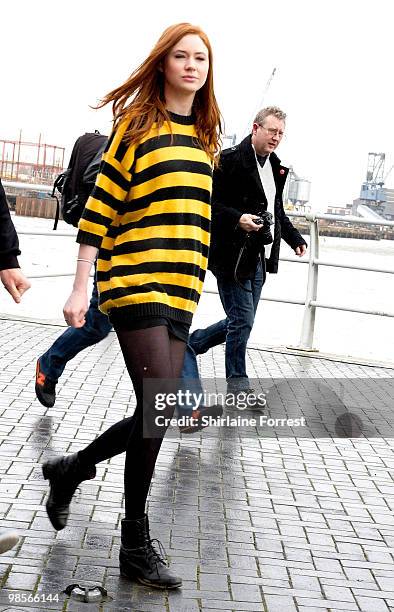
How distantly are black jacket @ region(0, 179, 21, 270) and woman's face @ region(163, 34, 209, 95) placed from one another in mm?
679

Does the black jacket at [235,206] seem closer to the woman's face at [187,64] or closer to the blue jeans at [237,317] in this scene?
the blue jeans at [237,317]

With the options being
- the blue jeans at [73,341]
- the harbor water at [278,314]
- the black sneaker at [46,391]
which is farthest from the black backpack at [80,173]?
the harbor water at [278,314]

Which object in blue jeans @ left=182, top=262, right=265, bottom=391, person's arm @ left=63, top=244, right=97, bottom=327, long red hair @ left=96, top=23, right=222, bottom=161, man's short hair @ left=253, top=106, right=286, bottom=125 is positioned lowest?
blue jeans @ left=182, top=262, right=265, bottom=391

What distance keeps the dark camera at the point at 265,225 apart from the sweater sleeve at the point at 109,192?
327 cm

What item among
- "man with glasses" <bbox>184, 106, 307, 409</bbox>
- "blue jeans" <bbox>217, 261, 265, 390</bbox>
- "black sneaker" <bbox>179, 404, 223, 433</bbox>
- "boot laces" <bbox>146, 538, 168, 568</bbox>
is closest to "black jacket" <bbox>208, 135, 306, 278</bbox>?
"man with glasses" <bbox>184, 106, 307, 409</bbox>

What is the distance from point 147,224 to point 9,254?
445 mm

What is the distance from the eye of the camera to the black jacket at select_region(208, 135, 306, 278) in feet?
23.3

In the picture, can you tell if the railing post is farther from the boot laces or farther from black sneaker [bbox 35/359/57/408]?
the boot laces

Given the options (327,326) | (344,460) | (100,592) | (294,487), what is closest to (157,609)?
(100,592)

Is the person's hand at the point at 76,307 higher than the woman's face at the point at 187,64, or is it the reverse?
the woman's face at the point at 187,64

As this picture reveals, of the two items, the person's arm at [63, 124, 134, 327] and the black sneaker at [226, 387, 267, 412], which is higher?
the person's arm at [63, 124, 134, 327]

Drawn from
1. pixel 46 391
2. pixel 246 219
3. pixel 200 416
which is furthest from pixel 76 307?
pixel 246 219

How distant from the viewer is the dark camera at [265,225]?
7109mm

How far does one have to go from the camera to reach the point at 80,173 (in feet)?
19.9
